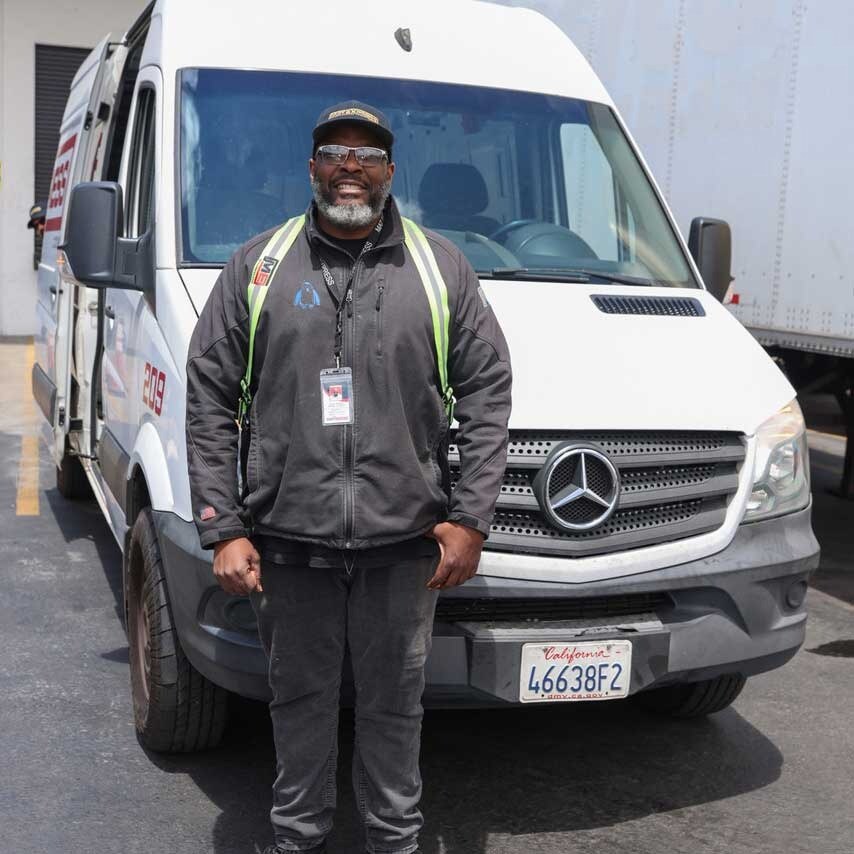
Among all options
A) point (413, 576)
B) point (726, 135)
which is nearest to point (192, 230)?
point (413, 576)

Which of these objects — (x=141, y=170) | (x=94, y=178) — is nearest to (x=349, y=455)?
(x=141, y=170)

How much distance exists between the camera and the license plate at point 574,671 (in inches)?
146

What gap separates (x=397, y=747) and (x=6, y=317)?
16.7m

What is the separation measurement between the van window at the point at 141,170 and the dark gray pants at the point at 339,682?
193 centimetres

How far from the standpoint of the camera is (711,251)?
17.2ft

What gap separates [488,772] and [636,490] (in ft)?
3.54

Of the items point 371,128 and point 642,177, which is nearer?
point 371,128

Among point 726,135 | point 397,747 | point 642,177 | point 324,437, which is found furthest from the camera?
point 726,135

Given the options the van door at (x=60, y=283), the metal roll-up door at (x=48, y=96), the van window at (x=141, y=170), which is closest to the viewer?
the van window at (x=141, y=170)

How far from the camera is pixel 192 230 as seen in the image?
14.5 ft

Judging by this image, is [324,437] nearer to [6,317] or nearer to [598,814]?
[598,814]

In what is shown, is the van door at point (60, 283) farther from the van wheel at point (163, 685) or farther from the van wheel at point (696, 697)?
the van wheel at point (696, 697)

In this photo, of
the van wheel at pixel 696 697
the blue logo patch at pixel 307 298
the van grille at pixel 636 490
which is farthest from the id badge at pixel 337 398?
the van wheel at pixel 696 697

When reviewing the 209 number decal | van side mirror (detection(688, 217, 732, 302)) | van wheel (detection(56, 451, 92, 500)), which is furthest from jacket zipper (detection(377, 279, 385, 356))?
van wheel (detection(56, 451, 92, 500))
